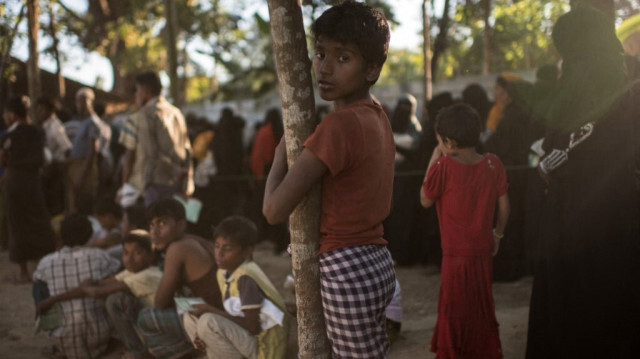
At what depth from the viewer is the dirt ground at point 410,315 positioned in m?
4.38

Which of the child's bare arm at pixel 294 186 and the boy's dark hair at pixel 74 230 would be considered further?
the boy's dark hair at pixel 74 230

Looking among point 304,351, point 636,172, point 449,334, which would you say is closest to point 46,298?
point 449,334

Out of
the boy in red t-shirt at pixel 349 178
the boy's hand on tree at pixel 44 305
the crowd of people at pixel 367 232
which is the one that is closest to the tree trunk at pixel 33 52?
the crowd of people at pixel 367 232

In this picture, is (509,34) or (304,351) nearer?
(304,351)

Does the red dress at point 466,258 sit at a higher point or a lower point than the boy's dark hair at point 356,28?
lower

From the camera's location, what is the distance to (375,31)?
6.97ft

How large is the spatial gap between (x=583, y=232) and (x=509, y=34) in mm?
17685

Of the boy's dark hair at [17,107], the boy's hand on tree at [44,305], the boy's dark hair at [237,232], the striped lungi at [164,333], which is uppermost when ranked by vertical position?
the boy's dark hair at [17,107]

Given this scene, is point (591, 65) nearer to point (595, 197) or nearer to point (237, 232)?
point (595, 197)

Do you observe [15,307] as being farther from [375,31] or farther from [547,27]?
[547,27]

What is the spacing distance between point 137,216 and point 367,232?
4.15 m

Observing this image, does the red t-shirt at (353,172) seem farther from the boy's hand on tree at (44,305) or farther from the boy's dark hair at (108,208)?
the boy's dark hair at (108,208)

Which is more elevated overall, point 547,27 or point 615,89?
point 547,27

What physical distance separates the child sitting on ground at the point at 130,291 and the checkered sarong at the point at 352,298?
2.61 metres
